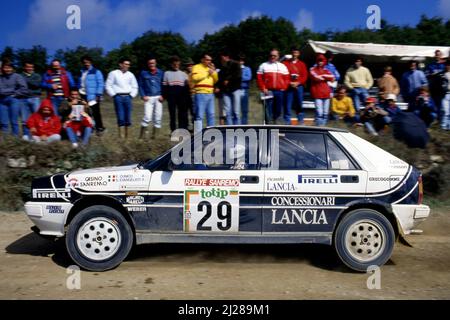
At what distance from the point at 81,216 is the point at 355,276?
3272 mm

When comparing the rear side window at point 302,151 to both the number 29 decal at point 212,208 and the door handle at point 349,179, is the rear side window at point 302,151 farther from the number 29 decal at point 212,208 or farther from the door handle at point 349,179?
the number 29 decal at point 212,208

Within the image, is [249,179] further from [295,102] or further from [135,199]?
[295,102]

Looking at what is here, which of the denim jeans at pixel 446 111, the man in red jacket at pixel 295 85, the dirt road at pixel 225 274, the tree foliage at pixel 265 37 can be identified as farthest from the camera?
the tree foliage at pixel 265 37

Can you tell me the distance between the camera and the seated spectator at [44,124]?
30.8ft

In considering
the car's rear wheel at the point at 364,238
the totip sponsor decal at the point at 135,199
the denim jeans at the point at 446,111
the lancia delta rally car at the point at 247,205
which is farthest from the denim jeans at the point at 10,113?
the denim jeans at the point at 446,111

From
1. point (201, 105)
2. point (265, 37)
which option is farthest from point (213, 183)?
point (265, 37)

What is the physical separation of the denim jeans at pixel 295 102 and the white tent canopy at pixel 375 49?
6.45m

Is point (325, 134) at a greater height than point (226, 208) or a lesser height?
greater

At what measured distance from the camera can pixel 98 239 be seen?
5.89 m

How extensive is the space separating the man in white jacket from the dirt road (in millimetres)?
3752

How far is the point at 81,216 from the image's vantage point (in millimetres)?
5895

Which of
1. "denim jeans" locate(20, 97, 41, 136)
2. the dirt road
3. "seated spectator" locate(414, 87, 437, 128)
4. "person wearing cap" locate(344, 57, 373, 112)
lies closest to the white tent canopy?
"person wearing cap" locate(344, 57, 373, 112)

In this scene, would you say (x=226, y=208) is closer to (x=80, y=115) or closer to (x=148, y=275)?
(x=148, y=275)
